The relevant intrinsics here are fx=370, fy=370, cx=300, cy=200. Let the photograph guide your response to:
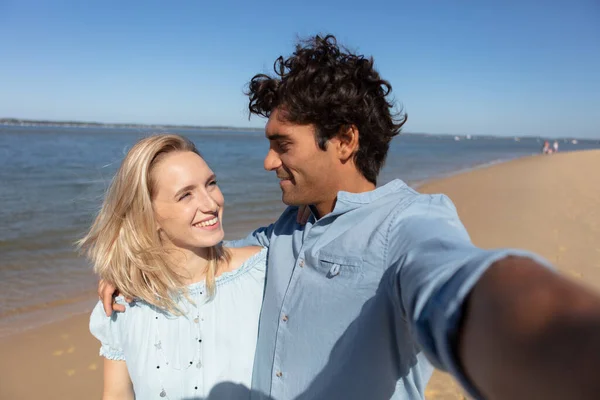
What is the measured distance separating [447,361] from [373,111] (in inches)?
63.3

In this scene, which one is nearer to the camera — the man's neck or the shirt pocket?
the shirt pocket

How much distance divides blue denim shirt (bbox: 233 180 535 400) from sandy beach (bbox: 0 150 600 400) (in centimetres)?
56

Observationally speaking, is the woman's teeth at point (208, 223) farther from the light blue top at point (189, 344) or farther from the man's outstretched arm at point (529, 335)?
the man's outstretched arm at point (529, 335)

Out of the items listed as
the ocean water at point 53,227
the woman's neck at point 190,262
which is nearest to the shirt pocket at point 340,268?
the woman's neck at point 190,262

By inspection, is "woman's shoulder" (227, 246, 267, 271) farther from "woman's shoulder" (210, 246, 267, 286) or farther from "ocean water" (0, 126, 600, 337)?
"ocean water" (0, 126, 600, 337)

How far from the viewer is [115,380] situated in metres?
2.02

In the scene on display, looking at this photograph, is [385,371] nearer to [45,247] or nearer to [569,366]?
[569,366]

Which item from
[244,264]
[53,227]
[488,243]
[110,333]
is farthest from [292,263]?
[53,227]

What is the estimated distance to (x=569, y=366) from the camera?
0.53 meters

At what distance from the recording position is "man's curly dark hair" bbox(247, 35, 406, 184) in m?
2.00

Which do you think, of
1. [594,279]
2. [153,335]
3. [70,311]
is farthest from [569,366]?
[594,279]

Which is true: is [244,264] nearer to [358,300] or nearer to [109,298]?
[109,298]

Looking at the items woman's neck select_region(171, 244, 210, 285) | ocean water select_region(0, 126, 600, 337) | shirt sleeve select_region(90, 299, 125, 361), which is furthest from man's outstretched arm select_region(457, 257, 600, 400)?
ocean water select_region(0, 126, 600, 337)

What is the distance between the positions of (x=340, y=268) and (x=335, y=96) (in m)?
0.99
